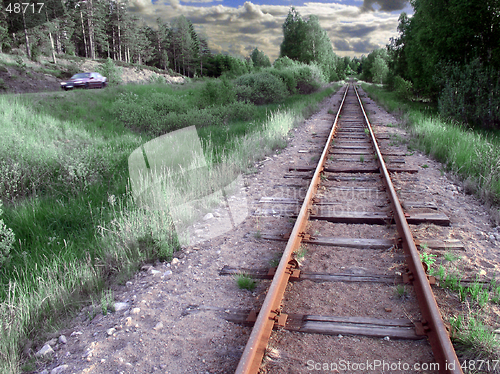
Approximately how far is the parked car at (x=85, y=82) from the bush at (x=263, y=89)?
12164 mm

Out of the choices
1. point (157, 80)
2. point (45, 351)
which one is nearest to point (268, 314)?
point (45, 351)

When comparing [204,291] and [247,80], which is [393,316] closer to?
[204,291]

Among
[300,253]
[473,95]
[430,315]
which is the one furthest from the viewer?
[473,95]

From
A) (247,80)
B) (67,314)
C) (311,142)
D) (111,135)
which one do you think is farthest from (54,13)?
(67,314)

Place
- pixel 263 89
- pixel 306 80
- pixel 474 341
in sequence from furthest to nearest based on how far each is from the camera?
1. pixel 306 80
2. pixel 263 89
3. pixel 474 341

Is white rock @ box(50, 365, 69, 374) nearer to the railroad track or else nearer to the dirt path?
the dirt path

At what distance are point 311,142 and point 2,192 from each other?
758 centimetres

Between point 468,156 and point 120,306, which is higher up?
point 468,156

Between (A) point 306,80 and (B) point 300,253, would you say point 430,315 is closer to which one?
(B) point 300,253

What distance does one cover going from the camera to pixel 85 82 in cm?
2509

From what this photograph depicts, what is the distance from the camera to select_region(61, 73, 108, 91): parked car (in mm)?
24312

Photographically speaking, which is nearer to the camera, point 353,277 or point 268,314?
point 268,314

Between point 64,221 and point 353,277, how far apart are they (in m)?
4.00

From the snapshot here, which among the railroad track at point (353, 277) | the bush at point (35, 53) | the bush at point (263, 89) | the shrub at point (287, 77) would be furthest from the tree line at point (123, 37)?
the railroad track at point (353, 277)
